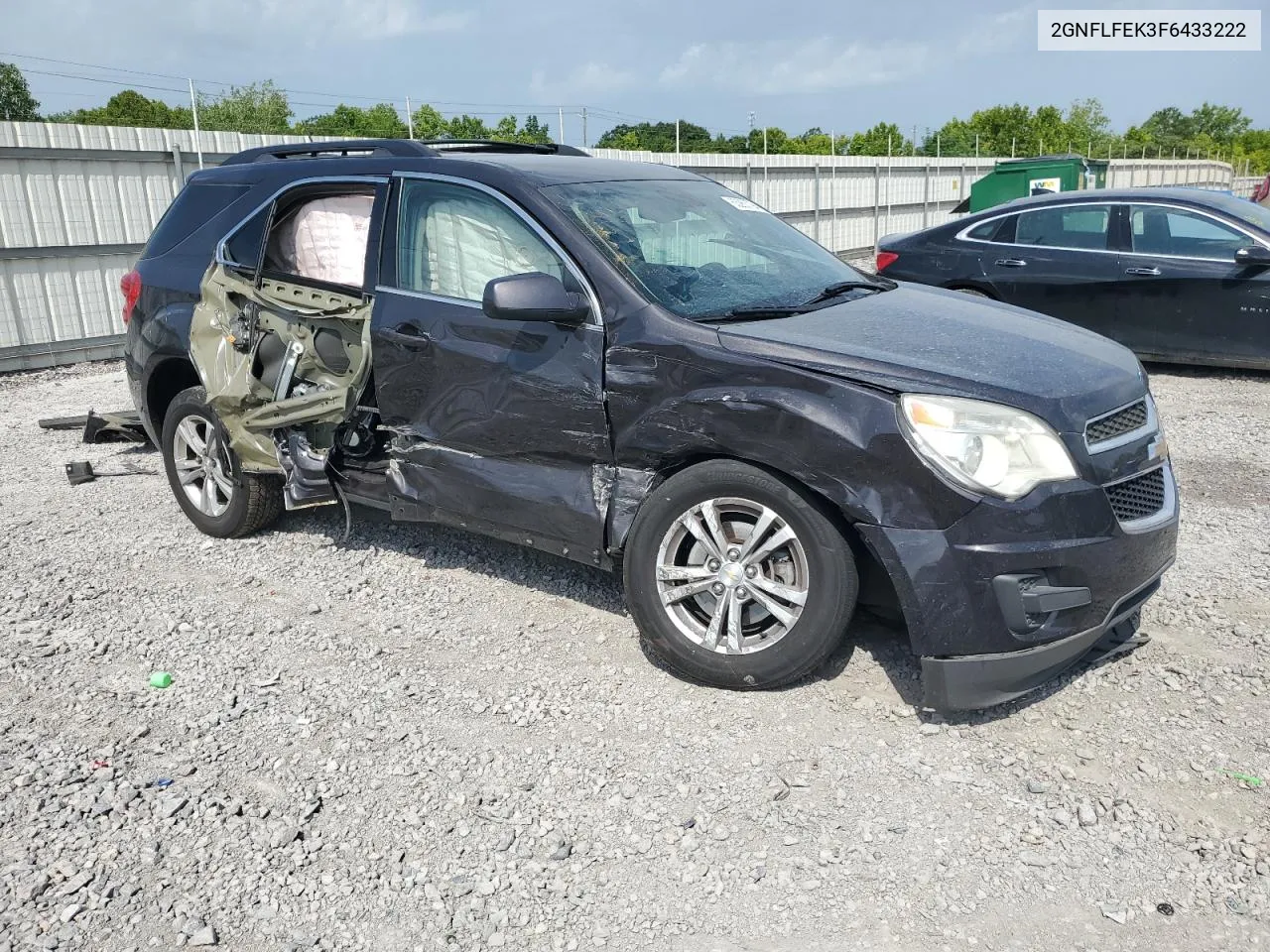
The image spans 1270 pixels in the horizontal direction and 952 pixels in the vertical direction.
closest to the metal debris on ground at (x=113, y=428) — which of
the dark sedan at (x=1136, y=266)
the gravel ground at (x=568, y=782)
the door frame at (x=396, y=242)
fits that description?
the gravel ground at (x=568, y=782)

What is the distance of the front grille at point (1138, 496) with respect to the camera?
11.2ft

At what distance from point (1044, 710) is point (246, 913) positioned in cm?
258

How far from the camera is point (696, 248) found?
437 cm

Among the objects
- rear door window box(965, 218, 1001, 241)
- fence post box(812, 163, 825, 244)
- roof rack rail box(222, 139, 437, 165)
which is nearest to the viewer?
roof rack rail box(222, 139, 437, 165)

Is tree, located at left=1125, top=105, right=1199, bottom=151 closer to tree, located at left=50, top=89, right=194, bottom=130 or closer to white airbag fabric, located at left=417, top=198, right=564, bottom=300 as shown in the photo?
tree, located at left=50, top=89, right=194, bottom=130

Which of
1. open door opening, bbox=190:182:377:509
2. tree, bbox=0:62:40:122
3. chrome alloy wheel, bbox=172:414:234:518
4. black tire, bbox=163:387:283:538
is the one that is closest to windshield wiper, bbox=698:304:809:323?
open door opening, bbox=190:182:377:509

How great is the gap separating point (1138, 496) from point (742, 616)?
1.39 meters

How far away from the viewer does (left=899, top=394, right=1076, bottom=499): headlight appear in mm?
3242

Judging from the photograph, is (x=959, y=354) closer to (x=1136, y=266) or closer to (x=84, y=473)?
(x=84, y=473)

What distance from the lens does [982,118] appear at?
68.5 metres

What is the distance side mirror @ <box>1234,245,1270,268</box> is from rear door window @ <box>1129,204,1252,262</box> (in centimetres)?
11

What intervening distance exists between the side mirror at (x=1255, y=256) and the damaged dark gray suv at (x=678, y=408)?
485cm

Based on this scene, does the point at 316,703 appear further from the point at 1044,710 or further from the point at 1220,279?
the point at 1220,279

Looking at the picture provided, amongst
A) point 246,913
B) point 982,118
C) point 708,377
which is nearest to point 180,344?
point 708,377
